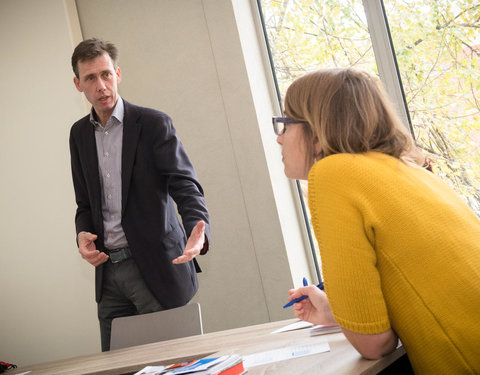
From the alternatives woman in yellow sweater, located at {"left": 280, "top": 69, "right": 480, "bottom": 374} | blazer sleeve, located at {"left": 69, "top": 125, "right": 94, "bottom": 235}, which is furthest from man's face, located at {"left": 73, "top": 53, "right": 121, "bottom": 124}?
woman in yellow sweater, located at {"left": 280, "top": 69, "right": 480, "bottom": 374}

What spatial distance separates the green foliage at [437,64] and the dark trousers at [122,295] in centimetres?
178

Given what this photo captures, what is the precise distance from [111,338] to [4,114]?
2.58 meters

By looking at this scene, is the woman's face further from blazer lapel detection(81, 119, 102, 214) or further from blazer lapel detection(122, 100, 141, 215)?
blazer lapel detection(81, 119, 102, 214)

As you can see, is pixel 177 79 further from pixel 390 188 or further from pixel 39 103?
pixel 390 188

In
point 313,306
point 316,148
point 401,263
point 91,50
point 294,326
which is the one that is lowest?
point 294,326

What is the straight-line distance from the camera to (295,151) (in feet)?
5.10

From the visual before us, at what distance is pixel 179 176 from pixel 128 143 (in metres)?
0.31

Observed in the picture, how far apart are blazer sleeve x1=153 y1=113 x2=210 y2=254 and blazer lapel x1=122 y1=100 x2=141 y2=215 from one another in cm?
11

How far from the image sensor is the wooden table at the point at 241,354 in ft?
4.31

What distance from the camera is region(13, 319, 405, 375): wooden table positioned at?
1.31 m

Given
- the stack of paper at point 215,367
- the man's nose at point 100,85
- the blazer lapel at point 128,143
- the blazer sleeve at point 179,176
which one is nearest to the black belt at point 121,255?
the blazer lapel at point 128,143

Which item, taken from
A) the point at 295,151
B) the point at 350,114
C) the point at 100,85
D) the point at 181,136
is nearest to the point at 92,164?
the point at 100,85

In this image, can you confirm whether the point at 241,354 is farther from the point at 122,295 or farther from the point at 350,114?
the point at 122,295

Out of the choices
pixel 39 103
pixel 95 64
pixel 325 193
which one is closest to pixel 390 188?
pixel 325 193
